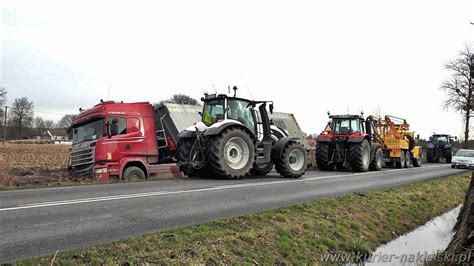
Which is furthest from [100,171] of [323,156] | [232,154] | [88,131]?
[323,156]

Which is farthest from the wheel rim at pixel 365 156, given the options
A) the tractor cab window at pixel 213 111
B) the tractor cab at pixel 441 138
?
the tractor cab at pixel 441 138

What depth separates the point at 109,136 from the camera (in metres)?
11.7

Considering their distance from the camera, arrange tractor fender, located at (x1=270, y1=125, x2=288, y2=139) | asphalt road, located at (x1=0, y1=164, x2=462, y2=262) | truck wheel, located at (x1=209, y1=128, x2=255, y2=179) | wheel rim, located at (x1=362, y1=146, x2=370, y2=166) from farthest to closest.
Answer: wheel rim, located at (x1=362, y1=146, x2=370, y2=166) → tractor fender, located at (x1=270, y1=125, x2=288, y2=139) → truck wheel, located at (x1=209, y1=128, x2=255, y2=179) → asphalt road, located at (x1=0, y1=164, x2=462, y2=262)

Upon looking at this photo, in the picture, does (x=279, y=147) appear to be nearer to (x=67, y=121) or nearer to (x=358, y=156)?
(x=358, y=156)

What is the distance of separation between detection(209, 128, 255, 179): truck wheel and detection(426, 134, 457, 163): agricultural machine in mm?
26119

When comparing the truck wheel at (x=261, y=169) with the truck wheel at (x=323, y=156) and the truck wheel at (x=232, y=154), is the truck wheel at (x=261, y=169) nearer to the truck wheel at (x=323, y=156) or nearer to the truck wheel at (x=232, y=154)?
the truck wheel at (x=232, y=154)

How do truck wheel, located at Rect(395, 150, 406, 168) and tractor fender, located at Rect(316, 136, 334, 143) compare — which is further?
truck wheel, located at Rect(395, 150, 406, 168)

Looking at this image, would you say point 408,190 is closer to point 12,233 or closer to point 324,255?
point 324,255

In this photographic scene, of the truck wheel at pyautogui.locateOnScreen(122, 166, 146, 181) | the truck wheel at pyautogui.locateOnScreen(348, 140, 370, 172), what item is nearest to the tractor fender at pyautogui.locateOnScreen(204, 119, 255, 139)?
the truck wheel at pyautogui.locateOnScreen(122, 166, 146, 181)

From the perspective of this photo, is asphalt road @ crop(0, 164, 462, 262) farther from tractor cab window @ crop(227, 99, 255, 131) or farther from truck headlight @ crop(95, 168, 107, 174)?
tractor cab window @ crop(227, 99, 255, 131)

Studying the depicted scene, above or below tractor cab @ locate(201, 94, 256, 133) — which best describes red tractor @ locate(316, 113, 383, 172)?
below

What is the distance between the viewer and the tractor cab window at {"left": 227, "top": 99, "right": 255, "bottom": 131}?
1299 centimetres

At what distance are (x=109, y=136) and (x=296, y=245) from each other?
7.25m

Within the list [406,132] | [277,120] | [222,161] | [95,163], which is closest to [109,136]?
[95,163]
